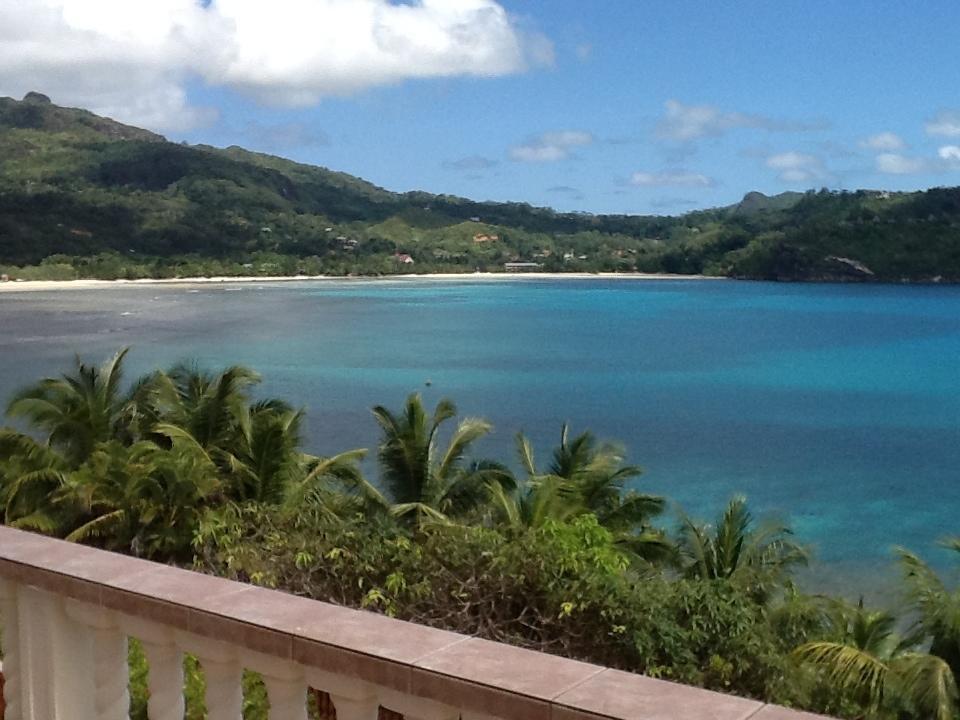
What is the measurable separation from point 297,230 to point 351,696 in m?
157

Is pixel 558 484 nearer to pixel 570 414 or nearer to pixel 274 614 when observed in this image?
pixel 274 614

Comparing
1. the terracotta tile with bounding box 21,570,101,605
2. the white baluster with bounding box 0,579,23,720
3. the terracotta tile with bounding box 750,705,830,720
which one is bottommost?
the white baluster with bounding box 0,579,23,720

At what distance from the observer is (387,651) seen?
2.20 meters

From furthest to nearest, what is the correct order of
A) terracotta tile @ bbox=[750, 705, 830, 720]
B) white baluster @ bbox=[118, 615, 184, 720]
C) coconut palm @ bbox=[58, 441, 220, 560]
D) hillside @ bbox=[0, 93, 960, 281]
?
1. hillside @ bbox=[0, 93, 960, 281]
2. coconut palm @ bbox=[58, 441, 220, 560]
3. white baluster @ bbox=[118, 615, 184, 720]
4. terracotta tile @ bbox=[750, 705, 830, 720]

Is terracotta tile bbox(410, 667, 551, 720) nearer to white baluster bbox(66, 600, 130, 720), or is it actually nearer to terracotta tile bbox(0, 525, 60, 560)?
white baluster bbox(66, 600, 130, 720)

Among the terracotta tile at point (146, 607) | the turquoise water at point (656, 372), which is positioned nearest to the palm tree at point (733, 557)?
the turquoise water at point (656, 372)

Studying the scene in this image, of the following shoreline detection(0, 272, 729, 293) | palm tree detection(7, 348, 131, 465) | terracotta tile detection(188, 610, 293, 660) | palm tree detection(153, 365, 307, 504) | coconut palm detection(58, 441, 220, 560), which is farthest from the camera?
shoreline detection(0, 272, 729, 293)

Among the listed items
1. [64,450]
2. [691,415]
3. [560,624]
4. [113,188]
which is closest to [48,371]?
[691,415]

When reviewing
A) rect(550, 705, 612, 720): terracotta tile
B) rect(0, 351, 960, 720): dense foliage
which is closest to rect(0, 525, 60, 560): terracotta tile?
rect(550, 705, 612, 720): terracotta tile

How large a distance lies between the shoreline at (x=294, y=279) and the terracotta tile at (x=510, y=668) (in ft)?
376

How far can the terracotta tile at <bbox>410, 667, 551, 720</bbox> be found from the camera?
78.8 inches

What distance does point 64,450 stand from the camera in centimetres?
1730

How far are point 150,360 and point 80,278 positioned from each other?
6554cm

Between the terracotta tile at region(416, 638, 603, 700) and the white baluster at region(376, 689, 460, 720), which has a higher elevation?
the terracotta tile at region(416, 638, 603, 700)
